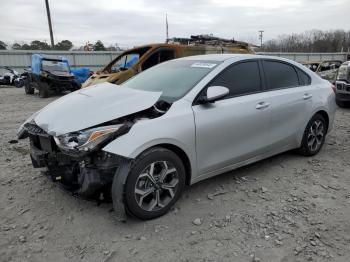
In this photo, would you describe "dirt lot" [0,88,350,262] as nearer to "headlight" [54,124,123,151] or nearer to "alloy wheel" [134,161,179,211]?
"alloy wheel" [134,161,179,211]

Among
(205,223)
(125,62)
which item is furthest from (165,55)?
(205,223)

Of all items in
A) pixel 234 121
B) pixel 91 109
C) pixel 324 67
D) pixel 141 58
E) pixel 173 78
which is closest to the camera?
pixel 91 109

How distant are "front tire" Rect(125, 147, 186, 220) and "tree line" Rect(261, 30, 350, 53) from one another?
201ft

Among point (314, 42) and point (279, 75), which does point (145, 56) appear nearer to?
point (279, 75)

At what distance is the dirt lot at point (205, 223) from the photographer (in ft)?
9.17

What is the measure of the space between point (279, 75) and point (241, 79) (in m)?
0.79

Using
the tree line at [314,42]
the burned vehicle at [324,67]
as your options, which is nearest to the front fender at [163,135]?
the burned vehicle at [324,67]

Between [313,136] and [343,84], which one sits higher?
[343,84]

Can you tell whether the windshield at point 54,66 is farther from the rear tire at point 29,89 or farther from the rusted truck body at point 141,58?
the rusted truck body at point 141,58

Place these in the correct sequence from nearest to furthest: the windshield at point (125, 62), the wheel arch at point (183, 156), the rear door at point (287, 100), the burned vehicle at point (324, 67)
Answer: the wheel arch at point (183, 156) → the rear door at point (287, 100) → the windshield at point (125, 62) → the burned vehicle at point (324, 67)

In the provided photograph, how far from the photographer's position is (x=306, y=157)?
5.00 meters

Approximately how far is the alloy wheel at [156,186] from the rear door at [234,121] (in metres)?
0.38

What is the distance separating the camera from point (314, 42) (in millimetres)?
64750

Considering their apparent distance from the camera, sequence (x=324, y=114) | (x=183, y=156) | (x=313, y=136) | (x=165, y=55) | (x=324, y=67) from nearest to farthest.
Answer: (x=183, y=156) < (x=313, y=136) < (x=324, y=114) < (x=165, y=55) < (x=324, y=67)
